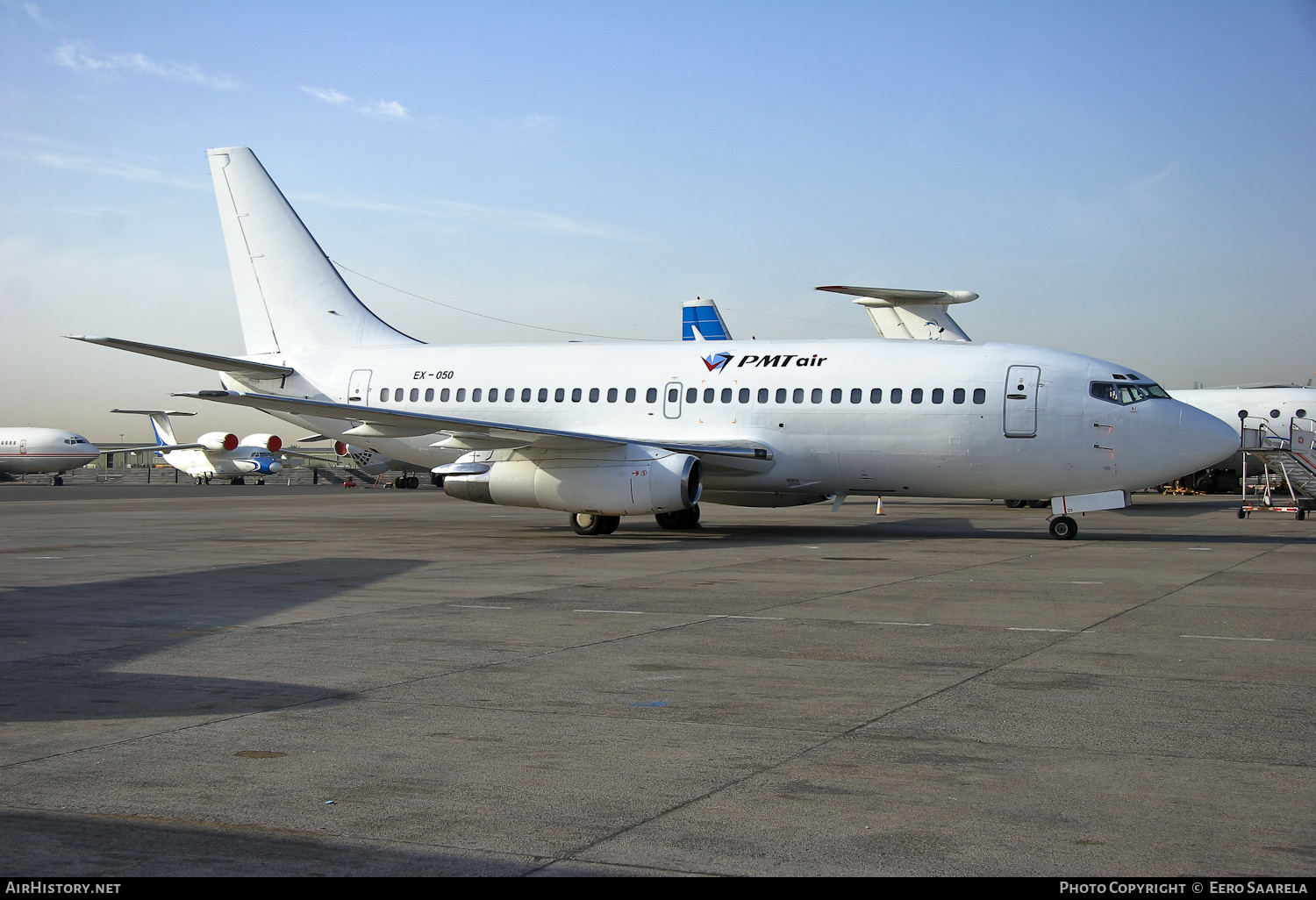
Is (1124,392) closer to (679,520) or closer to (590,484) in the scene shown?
(679,520)

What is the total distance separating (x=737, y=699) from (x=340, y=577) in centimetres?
806

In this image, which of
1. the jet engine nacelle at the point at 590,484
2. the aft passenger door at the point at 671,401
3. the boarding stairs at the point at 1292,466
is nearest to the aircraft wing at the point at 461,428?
the jet engine nacelle at the point at 590,484

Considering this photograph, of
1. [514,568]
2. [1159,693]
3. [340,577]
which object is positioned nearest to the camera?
[1159,693]

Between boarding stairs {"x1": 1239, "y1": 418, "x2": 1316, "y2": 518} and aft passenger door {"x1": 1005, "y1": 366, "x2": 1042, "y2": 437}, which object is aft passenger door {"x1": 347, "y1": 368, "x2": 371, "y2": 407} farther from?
boarding stairs {"x1": 1239, "y1": 418, "x2": 1316, "y2": 518}

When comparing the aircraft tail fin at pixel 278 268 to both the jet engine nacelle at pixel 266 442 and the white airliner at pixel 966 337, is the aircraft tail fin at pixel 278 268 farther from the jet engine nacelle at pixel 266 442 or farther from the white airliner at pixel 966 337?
the jet engine nacelle at pixel 266 442

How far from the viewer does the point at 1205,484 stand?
147 ft

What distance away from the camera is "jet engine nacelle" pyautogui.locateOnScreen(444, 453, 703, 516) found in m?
18.6

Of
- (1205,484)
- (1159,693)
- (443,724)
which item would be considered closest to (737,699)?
(443,724)

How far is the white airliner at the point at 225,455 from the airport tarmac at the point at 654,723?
54.8m

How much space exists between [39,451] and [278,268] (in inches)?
1921

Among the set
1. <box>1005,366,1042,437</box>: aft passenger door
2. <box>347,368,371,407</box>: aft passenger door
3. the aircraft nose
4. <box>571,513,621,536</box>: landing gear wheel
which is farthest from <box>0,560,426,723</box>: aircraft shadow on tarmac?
the aircraft nose

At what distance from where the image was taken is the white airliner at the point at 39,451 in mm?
64750

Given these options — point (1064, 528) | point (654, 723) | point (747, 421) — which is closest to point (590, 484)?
point (747, 421)
